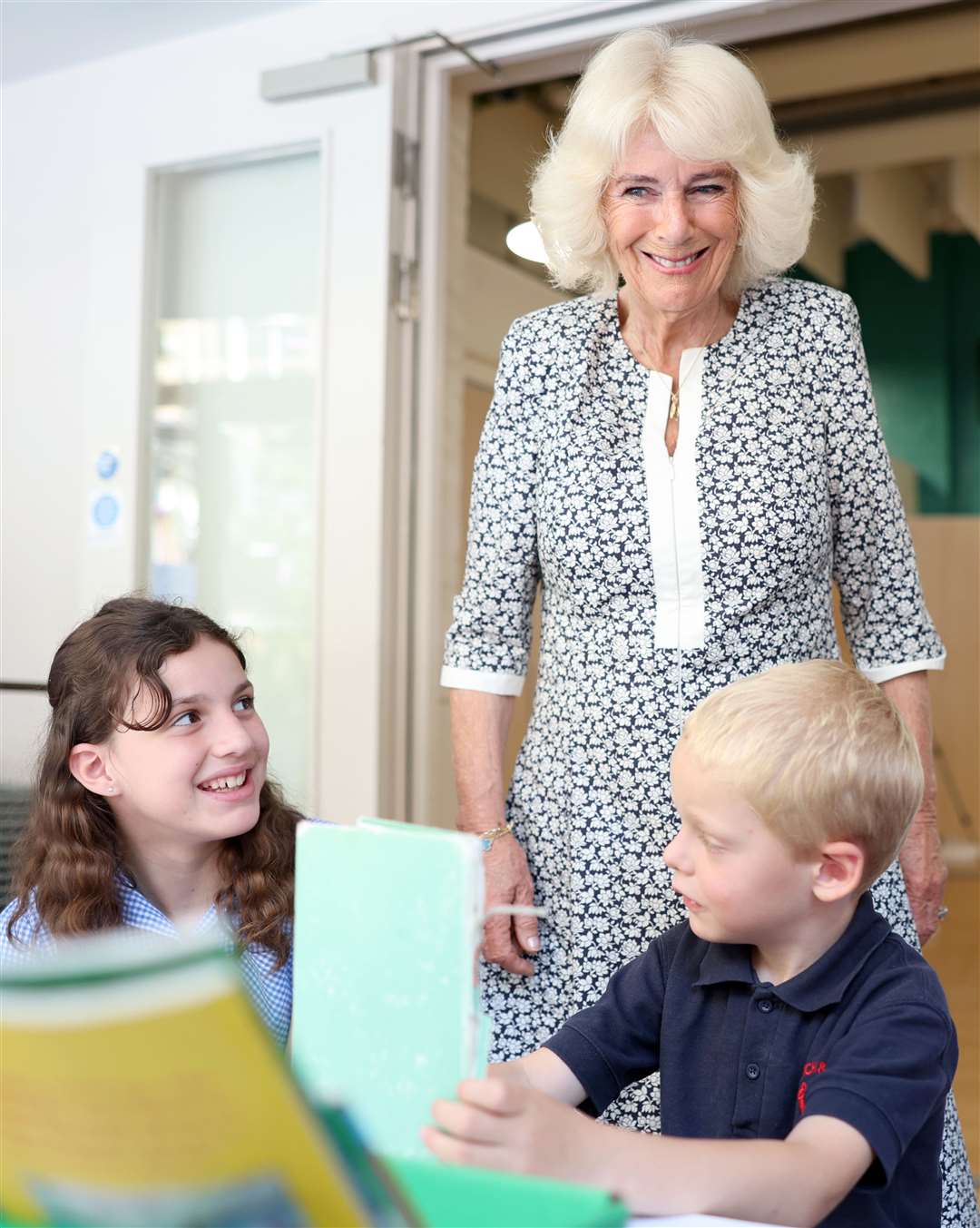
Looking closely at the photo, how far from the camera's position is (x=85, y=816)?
5.35 ft

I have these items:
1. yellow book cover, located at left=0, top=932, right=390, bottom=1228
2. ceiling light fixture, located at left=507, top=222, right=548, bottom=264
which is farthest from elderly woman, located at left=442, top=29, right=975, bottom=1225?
yellow book cover, located at left=0, top=932, right=390, bottom=1228

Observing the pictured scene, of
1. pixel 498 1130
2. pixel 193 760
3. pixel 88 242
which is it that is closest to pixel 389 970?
pixel 498 1130

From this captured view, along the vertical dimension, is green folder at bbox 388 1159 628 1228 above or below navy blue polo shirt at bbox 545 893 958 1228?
above

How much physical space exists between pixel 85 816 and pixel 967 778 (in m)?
6.74

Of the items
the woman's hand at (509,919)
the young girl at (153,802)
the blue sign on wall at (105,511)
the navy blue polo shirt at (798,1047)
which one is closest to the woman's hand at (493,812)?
the woman's hand at (509,919)

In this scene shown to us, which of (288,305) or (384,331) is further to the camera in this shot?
(288,305)

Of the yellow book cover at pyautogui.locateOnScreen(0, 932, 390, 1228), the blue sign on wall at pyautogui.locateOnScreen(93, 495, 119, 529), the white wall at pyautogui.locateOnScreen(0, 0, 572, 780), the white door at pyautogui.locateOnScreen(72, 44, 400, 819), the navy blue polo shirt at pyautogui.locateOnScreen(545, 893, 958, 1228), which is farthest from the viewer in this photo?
the blue sign on wall at pyautogui.locateOnScreen(93, 495, 119, 529)

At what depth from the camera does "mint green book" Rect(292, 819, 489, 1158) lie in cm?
74

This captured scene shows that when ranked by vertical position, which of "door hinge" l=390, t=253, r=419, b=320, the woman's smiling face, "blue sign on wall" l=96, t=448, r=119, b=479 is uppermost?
"door hinge" l=390, t=253, r=419, b=320

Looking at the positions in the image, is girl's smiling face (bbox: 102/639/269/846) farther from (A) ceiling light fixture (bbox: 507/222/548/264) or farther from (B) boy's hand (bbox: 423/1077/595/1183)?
(B) boy's hand (bbox: 423/1077/595/1183)

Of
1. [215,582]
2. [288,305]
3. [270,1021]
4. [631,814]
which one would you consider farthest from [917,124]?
[270,1021]

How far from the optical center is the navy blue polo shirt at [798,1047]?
100cm

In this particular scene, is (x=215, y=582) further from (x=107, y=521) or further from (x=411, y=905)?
(x=411, y=905)

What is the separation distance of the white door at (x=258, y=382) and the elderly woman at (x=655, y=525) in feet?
5.11
